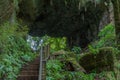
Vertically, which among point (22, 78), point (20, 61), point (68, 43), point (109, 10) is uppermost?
point (109, 10)

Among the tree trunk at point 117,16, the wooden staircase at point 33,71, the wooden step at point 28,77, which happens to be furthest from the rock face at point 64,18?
the wooden step at point 28,77

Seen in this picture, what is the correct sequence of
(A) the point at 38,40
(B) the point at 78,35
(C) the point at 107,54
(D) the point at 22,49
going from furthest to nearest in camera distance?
1. (A) the point at 38,40
2. (B) the point at 78,35
3. (D) the point at 22,49
4. (C) the point at 107,54

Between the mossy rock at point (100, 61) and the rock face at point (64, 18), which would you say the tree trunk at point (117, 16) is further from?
the rock face at point (64, 18)

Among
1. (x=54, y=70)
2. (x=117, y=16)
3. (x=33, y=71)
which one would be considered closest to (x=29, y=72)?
(x=33, y=71)

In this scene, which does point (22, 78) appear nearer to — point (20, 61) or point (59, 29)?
point (20, 61)

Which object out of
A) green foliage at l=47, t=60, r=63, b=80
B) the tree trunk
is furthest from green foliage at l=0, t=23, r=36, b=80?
the tree trunk

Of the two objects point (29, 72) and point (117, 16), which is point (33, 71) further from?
point (117, 16)

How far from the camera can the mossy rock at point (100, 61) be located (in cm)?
1169

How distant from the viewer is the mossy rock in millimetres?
11688

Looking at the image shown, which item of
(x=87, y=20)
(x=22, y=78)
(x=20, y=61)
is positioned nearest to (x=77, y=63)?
(x=20, y=61)

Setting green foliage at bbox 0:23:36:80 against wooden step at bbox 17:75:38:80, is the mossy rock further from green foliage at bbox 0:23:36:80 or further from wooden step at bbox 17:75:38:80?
wooden step at bbox 17:75:38:80

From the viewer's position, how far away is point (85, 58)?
1221cm

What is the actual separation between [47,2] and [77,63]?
5.07 meters

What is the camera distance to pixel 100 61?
1184cm
